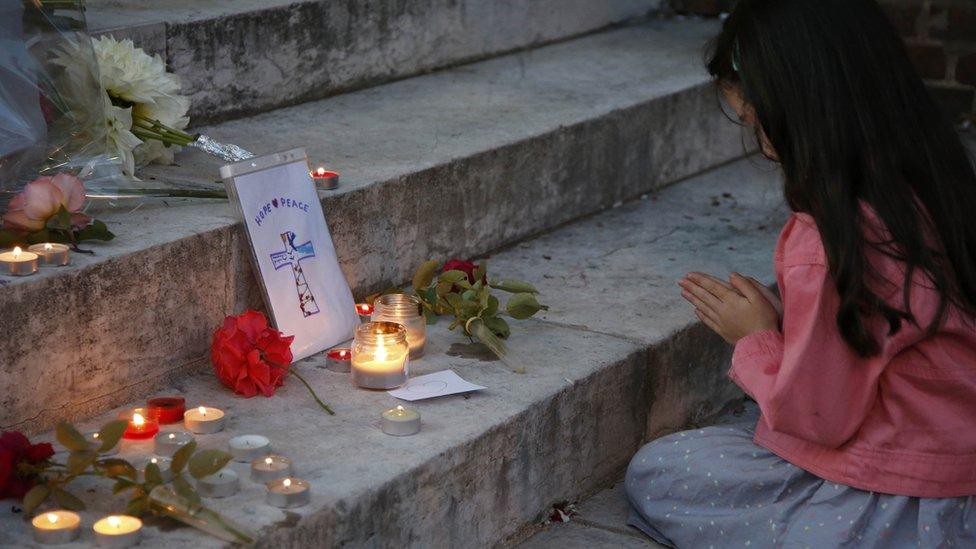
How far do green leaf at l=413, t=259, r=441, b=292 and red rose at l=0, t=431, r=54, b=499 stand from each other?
101 centimetres

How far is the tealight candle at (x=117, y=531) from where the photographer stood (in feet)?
6.30

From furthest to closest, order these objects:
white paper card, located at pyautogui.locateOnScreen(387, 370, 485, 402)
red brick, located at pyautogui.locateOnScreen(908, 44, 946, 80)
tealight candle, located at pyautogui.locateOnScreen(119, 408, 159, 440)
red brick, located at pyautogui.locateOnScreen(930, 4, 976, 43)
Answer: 1. red brick, located at pyautogui.locateOnScreen(908, 44, 946, 80)
2. red brick, located at pyautogui.locateOnScreen(930, 4, 976, 43)
3. white paper card, located at pyautogui.locateOnScreen(387, 370, 485, 402)
4. tealight candle, located at pyautogui.locateOnScreen(119, 408, 159, 440)

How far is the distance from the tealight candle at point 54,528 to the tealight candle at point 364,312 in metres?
1.04

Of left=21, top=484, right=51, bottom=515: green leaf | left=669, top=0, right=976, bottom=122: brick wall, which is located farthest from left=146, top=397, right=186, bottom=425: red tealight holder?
left=669, top=0, right=976, bottom=122: brick wall

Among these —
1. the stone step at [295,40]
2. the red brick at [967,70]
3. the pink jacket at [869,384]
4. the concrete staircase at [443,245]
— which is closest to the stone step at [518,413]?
the concrete staircase at [443,245]

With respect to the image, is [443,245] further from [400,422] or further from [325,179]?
[400,422]

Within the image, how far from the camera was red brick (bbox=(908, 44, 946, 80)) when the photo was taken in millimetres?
5074

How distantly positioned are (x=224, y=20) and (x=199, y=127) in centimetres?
27

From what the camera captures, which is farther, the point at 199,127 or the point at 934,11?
the point at 934,11

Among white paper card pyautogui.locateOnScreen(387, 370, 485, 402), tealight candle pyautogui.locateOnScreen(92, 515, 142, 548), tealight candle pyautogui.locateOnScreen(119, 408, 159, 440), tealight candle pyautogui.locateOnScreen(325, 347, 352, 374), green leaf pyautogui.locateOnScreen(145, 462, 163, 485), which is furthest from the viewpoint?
tealight candle pyautogui.locateOnScreen(325, 347, 352, 374)

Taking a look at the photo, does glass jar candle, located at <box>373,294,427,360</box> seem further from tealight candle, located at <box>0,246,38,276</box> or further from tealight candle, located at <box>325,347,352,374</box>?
tealight candle, located at <box>0,246,38,276</box>

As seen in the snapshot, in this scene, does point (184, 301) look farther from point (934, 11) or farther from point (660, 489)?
point (934, 11)

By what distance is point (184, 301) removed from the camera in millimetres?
2545

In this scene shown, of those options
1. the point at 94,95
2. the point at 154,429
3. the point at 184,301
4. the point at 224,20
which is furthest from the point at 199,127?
the point at 154,429
